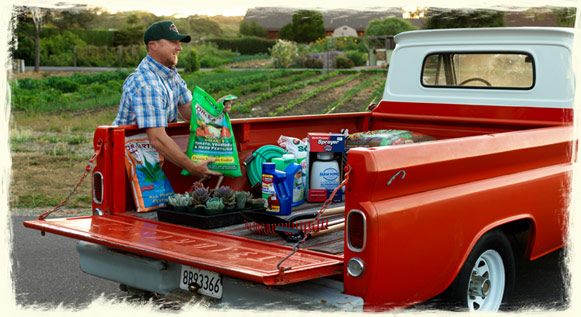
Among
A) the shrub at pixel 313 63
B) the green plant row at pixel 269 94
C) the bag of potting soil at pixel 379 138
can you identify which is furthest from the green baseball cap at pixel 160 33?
the shrub at pixel 313 63

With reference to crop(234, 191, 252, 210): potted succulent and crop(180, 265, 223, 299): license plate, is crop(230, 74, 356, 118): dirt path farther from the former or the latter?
crop(180, 265, 223, 299): license plate

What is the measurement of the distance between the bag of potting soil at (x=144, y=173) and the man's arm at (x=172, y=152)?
2.3 inches

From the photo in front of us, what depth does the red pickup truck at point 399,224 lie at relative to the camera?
2.84 meters

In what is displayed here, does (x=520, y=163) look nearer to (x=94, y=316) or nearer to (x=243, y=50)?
(x=94, y=316)

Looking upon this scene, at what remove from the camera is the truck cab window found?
16.5 feet

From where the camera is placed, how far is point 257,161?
15.1ft

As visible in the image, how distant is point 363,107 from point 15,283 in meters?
12.1

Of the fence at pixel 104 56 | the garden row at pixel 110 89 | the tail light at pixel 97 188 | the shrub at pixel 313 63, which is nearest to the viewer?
the tail light at pixel 97 188

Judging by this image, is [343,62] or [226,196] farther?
[343,62]

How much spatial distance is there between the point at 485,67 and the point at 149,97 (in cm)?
276

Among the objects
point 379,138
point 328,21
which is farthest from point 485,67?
point 328,21

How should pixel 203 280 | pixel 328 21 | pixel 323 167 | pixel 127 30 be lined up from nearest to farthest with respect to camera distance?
1. pixel 203 280
2. pixel 323 167
3. pixel 127 30
4. pixel 328 21

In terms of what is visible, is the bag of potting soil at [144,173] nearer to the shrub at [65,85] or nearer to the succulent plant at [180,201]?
the succulent plant at [180,201]

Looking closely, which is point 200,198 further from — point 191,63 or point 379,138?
point 191,63
